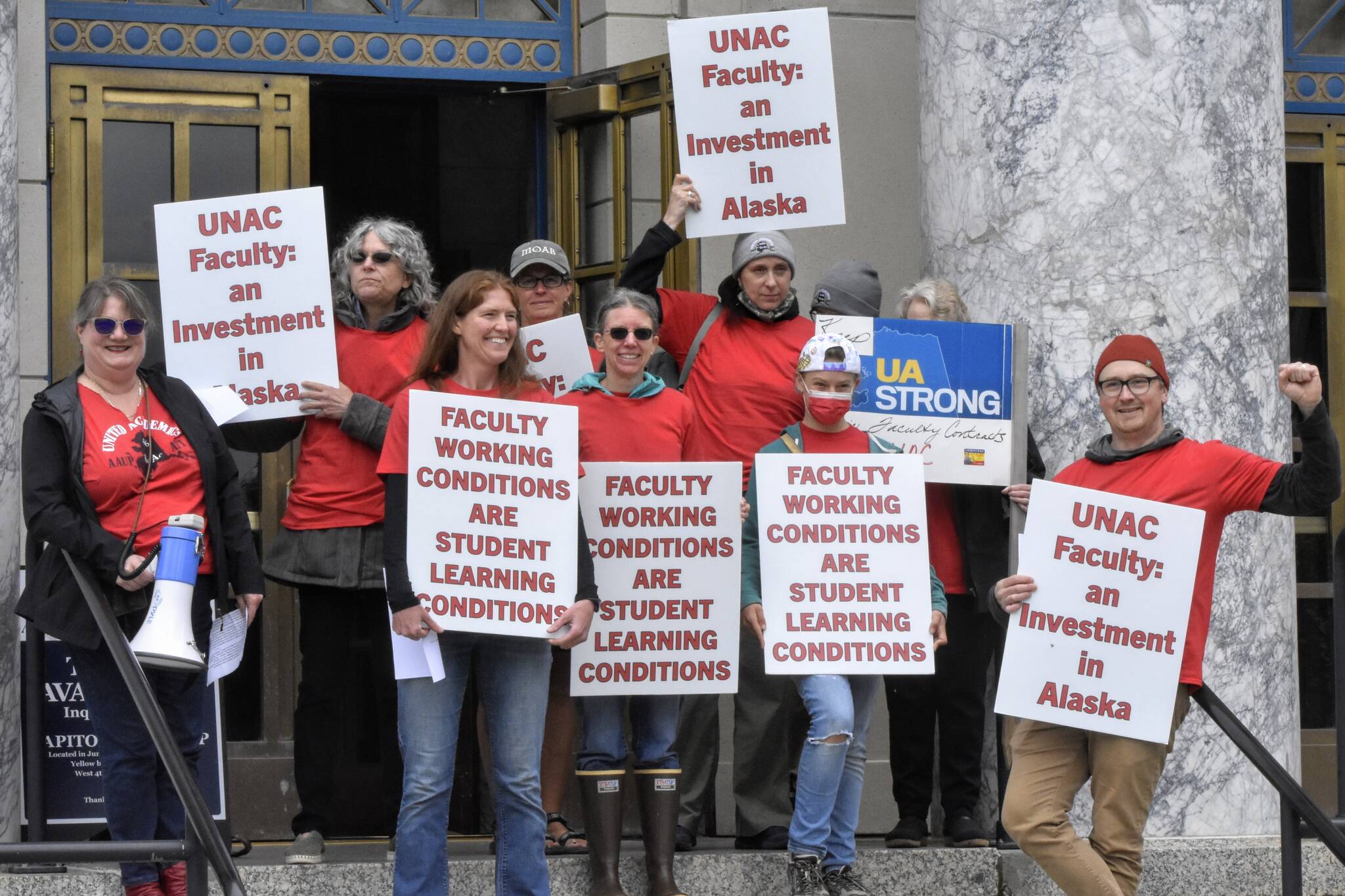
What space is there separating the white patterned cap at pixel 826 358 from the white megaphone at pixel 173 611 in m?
2.10

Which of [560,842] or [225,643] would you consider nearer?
[225,643]

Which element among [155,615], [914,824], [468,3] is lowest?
[914,824]

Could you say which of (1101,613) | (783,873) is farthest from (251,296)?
(1101,613)

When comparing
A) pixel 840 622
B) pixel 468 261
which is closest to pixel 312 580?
pixel 840 622

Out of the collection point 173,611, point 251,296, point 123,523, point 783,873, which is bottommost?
point 783,873

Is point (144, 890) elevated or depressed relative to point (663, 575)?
depressed

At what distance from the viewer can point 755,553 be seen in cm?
671

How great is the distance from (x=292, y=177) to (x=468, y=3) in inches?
48.6

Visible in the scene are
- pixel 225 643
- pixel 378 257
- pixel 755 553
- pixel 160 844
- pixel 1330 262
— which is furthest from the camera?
pixel 1330 262

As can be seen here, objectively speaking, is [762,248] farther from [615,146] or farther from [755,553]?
[615,146]

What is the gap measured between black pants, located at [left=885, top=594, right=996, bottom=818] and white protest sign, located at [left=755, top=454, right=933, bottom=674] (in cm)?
69

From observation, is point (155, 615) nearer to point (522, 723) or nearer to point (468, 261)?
point (522, 723)

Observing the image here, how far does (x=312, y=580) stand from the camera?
665cm

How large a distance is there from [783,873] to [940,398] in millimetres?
1802
